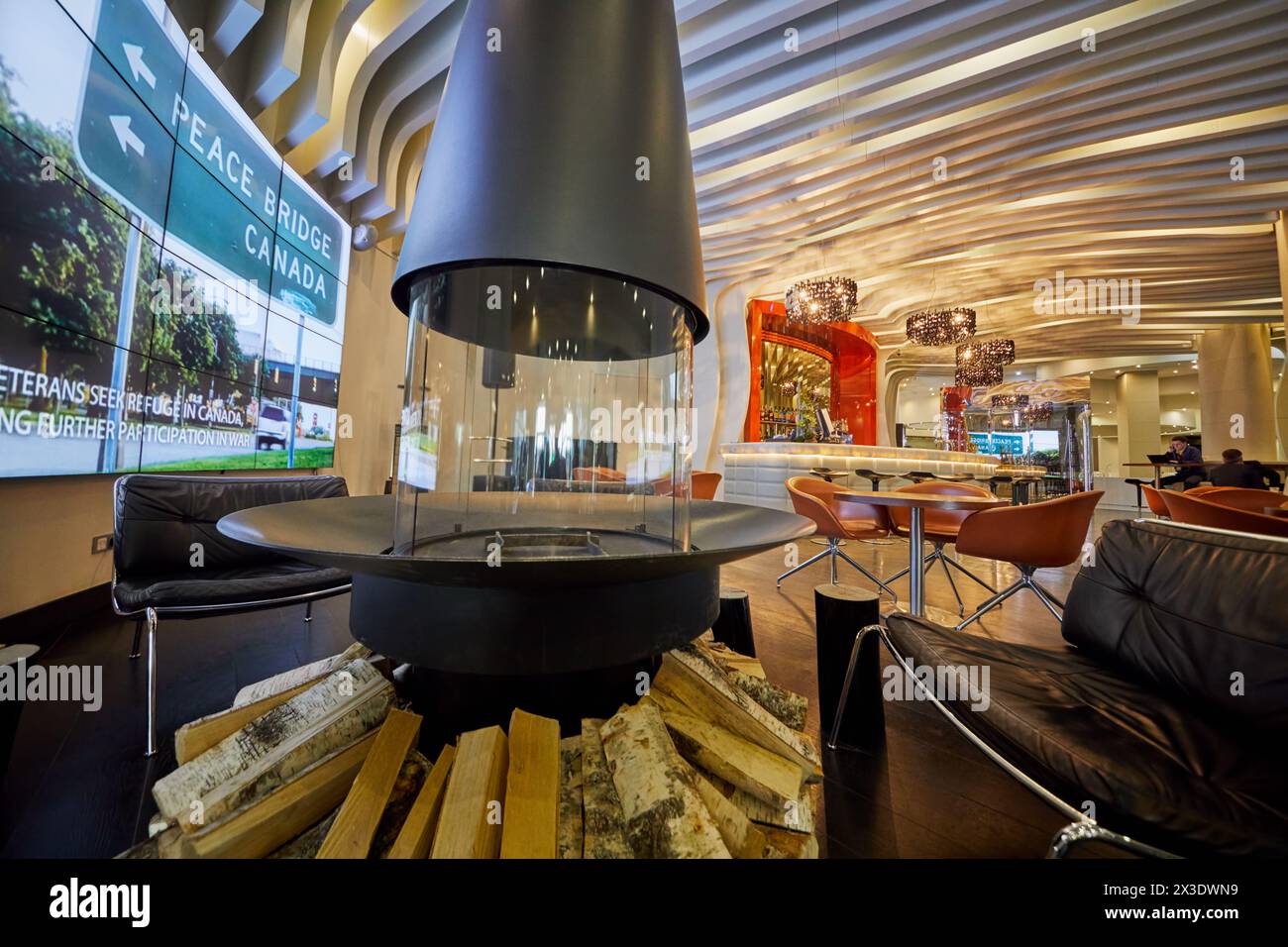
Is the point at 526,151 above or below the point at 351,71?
below

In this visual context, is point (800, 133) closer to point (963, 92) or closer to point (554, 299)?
point (963, 92)

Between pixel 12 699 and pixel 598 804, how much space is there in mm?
1125

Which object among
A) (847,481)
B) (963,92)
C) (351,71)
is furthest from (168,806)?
(847,481)

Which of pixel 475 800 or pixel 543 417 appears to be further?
pixel 543 417

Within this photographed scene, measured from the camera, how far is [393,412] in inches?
235

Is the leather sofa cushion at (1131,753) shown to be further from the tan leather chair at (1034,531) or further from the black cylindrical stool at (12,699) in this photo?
the black cylindrical stool at (12,699)

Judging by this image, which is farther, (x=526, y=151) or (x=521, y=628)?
(x=526, y=151)

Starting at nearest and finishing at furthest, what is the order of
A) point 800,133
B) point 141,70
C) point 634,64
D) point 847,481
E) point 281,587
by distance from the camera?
1. point 634,64
2. point 281,587
3. point 141,70
4. point 800,133
5. point 847,481

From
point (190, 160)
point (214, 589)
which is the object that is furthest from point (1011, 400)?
point (214, 589)

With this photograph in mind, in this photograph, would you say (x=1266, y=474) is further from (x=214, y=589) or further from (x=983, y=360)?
(x=214, y=589)

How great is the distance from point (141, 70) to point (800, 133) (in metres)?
5.07

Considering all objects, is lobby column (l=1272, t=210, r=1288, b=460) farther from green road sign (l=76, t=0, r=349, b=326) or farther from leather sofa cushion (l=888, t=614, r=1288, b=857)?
green road sign (l=76, t=0, r=349, b=326)

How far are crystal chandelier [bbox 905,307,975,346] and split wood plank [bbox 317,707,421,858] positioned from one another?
9.39 m

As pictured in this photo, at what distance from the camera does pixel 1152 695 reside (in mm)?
1135
